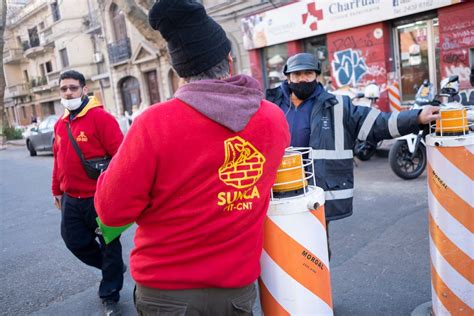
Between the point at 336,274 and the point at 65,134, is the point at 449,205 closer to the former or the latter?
the point at 336,274

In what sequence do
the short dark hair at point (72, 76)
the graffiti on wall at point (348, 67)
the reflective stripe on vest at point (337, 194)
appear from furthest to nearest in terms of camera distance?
the graffiti on wall at point (348, 67) < the short dark hair at point (72, 76) < the reflective stripe on vest at point (337, 194)

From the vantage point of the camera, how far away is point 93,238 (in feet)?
11.8

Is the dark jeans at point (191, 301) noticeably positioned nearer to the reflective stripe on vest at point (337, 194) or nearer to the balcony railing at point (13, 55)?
the reflective stripe on vest at point (337, 194)

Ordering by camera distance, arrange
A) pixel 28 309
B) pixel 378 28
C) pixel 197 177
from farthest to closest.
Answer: pixel 378 28
pixel 28 309
pixel 197 177

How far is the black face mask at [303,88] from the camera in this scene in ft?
10.2

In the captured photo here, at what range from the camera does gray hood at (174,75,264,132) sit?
1513 mm

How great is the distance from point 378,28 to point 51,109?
36785 millimetres

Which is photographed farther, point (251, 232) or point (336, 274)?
point (336, 274)

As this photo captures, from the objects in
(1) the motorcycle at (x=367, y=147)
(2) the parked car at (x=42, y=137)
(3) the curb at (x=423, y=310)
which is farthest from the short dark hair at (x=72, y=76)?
(2) the parked car at (x=42, y=137)

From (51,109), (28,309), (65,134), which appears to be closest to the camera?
(65,134)

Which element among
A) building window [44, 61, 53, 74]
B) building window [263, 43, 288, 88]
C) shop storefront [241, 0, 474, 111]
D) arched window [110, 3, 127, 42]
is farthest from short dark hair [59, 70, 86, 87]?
building window [44, 61, 53, 74]

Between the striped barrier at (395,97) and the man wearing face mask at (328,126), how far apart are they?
9584 mm

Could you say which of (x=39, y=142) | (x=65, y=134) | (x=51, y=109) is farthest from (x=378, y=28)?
(x=51, y=109)

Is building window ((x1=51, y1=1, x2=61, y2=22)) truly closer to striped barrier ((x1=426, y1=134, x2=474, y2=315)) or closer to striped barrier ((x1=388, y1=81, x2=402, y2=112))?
striped barrier ((x1=388, y1=81, x2=402, y2=112))
